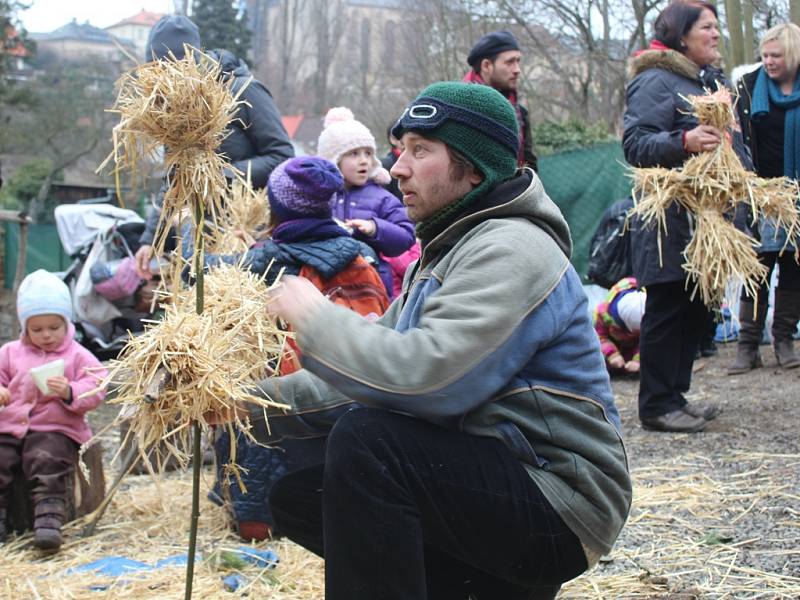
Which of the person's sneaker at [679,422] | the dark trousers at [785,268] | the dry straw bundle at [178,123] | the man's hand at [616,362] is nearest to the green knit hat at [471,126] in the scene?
the dry straw bundle at [178,123]

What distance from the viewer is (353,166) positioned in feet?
17.5

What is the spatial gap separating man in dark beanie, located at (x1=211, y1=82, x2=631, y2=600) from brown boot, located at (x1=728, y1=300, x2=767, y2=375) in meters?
5.20

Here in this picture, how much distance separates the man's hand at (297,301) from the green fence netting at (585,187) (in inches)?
344

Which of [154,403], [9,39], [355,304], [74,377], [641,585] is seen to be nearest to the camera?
[154,403]

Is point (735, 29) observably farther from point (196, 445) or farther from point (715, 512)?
point (196, 445)

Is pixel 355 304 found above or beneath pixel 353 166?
beneath

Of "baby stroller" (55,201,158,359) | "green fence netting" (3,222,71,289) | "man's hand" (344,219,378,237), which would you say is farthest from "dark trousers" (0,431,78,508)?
"green fence netting" (3,222,71,289)

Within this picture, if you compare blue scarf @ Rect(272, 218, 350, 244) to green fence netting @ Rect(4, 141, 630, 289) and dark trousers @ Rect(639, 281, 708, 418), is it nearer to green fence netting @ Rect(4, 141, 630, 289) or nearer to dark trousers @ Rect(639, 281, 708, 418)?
dark trousers @ Rect(639, 281, 708, 418)

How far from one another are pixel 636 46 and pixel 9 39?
16440 mm

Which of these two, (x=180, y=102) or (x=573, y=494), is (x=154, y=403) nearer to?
(x=180, y=102)

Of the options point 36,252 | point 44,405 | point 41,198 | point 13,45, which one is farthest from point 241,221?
point 41,198

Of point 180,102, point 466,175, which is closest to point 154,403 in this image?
point 180,102

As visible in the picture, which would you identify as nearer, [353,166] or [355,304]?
[355,304]

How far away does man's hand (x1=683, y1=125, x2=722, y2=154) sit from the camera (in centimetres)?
516
